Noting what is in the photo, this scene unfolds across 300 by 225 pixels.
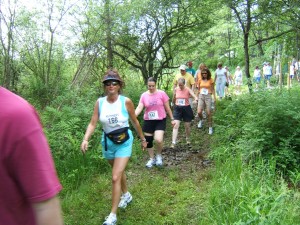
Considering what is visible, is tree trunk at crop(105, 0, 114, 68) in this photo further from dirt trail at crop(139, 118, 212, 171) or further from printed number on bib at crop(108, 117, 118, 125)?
printed number on bib at crop(108, 117, 118, 125)

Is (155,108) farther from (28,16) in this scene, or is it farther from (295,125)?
(28,16)

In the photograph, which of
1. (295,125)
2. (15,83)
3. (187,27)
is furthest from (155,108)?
(187,27)

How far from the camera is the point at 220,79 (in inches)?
486

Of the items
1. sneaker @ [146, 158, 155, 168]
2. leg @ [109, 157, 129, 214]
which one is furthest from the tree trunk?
leg @ [109, 157, 129, 214]

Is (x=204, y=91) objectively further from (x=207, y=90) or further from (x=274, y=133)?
(x=274, y=133)

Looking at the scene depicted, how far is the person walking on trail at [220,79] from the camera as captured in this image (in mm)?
12154

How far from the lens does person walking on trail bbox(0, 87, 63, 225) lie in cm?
107

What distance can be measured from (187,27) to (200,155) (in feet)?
21.9

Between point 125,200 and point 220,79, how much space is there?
8.35 m

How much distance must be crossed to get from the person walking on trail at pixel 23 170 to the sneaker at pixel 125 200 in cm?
386

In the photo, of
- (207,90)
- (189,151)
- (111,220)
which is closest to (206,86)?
(207,90)

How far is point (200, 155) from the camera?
293 inches

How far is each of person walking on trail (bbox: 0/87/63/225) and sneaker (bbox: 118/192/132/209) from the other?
12.7 ft

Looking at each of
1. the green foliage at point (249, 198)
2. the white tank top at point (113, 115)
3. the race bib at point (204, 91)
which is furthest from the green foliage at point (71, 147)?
the race bib at point (204, 91)
